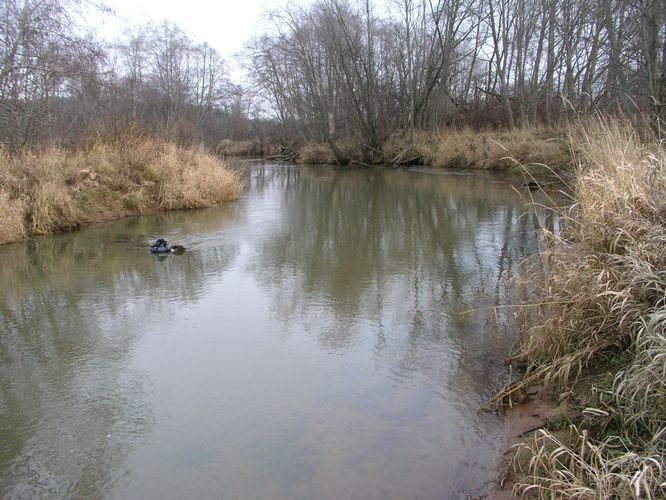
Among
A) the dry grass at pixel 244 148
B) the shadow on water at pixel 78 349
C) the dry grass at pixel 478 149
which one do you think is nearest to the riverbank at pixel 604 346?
the shadow on water at pixel 78 349

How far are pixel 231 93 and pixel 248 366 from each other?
50.1m

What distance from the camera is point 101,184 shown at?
12.7m

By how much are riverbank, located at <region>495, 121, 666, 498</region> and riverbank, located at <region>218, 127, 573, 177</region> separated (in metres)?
9.88

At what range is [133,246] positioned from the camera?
9469 millimetres

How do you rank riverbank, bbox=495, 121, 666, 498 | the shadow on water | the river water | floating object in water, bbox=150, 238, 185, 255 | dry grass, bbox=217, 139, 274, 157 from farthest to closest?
dry grass, bbox=217, 139, 274, 157, floating object in water, bbox=150, 238, 185, 255, the shadow on water, the river water, riverbank, bbox=495, 121, 666, 498

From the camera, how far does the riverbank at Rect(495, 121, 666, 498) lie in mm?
2502

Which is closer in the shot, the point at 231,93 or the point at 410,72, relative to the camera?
the point at 410,72

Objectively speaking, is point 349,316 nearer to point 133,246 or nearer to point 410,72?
point 133,246

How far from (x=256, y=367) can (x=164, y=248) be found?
4915 millimetres

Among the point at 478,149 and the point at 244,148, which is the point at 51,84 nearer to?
the point at 478,149

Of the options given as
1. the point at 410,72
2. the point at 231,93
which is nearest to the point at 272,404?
the point at 410,72

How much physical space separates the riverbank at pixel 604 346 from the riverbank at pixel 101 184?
365 inches

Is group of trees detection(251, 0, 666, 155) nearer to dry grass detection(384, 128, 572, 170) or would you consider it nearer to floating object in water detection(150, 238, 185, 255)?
dry grass detection(384, 128, 572, 170)

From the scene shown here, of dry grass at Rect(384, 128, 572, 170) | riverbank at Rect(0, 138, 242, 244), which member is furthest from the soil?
dry grass at Rect(384, 128, 572, 170)
